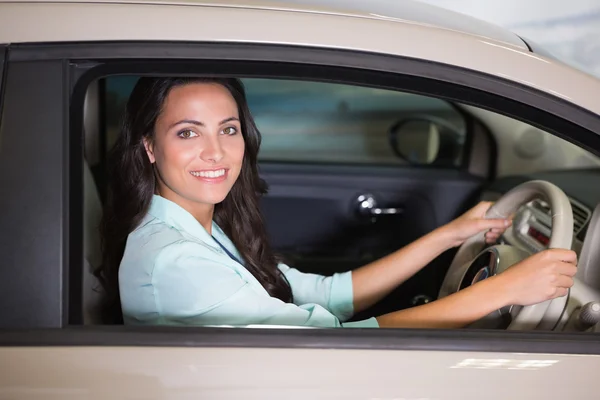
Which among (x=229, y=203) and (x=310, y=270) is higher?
(x=229, y=203)

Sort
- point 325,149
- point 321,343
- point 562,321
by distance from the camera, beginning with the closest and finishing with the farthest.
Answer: point 321,343
point 562,321
point 325,149

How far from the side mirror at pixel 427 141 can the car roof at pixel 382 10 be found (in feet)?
3.94

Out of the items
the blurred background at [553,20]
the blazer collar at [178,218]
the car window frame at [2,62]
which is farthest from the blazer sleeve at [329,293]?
the blurred background at [553,20]

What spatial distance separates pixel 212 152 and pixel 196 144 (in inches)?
1.5

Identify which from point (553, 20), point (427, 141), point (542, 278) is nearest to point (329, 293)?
point (542, 278)

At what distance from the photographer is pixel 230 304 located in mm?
1505

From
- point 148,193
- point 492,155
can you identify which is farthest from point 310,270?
point 148,193

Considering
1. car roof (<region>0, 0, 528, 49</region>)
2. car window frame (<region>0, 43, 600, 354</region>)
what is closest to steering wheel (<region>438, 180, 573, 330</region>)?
car window frame (<region>0, 43, 600, 354</region>)

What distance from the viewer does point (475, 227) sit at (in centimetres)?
201

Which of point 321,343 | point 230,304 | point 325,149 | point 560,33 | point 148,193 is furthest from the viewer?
point 325,149

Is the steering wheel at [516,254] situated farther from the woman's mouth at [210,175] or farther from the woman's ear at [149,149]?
the woman's ear at [149,149]

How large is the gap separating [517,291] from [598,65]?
10.3 ft

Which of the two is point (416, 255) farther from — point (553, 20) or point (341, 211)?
point (553, 20)

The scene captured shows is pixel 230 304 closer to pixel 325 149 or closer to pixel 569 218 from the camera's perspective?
pixel 569 218
